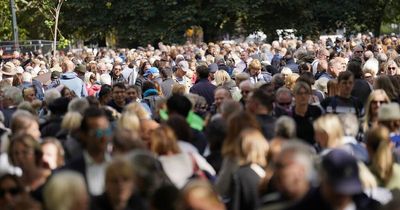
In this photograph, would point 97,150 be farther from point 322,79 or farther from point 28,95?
point 322,79

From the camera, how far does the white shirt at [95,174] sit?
7574mm

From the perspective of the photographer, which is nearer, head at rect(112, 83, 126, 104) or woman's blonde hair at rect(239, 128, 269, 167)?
woman's blonde hair at rect(239, 128, 269, 167)

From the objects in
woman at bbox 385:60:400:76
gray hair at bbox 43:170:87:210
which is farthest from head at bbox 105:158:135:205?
woman at bbox 385:60:400:76

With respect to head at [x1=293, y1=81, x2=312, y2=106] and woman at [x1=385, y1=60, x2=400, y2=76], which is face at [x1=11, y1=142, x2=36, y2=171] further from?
woman at [x1=385, y1=60, x2=400, y2=76]

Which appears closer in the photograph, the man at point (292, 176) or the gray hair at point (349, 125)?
the man at point (292, 176)

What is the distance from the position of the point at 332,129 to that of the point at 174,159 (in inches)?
53.4

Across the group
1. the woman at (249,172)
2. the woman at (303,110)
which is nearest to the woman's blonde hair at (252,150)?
the woman at (249,172)

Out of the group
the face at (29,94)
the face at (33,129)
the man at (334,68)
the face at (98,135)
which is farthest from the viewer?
the man at (334,68)

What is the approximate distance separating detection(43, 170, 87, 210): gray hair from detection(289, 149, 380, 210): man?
142 cm

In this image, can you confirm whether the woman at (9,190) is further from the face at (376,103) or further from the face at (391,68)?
the face at (391,68)

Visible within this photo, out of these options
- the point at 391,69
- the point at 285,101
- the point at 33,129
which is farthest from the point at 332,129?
the point at 391,69

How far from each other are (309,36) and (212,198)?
41.1 metres

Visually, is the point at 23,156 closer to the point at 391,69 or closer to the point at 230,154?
the point at 230,154

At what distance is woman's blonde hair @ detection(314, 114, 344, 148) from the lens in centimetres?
819
